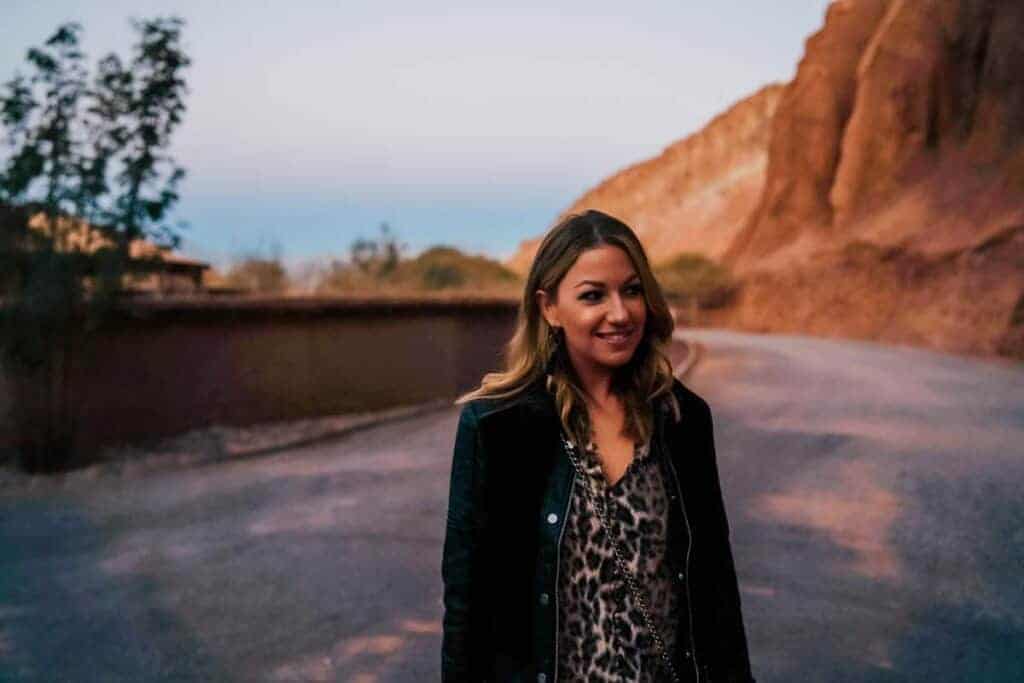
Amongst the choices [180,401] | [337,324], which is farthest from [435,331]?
[180,401]

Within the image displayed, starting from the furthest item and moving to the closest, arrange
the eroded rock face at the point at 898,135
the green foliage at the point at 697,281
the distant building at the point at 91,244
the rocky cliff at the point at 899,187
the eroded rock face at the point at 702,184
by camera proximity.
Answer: the eroded rock face at the point at 702,184
the green foliage at the point at 697,281
the eroded rock face at the point at 898,135
the rocky cliff at the point at 899,187
the distant building at the point at 91,244

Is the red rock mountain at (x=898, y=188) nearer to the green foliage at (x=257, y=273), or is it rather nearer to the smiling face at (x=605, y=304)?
the green foliage at (x=257, y=273)

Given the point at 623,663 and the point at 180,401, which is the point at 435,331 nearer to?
the point at 180,401

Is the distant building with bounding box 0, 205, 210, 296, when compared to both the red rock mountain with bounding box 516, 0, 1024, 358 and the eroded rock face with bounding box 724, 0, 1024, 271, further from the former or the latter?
the eroded rock face with bounding box 724, 0, 1024, 271

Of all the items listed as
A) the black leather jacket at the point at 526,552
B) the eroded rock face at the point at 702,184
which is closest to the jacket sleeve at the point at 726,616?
the black leather jacket at the point at 526,552

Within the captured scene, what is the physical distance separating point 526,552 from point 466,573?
132 millimetres

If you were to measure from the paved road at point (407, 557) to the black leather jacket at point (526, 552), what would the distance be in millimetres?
2459

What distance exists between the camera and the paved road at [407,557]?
501 centimetres

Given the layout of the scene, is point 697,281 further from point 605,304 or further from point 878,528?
point 605,304

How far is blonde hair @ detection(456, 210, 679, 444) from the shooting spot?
238 centimetres

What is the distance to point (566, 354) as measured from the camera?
250cm

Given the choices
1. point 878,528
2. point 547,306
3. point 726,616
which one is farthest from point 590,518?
point 878,528

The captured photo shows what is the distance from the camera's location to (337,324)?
1466 cm

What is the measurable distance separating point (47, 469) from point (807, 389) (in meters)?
8.82
